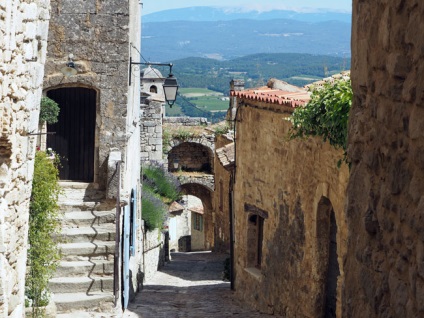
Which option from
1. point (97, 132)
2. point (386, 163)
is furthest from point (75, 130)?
point (386, 163)

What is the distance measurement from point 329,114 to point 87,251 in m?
5.06

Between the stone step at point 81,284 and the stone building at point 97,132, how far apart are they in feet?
0.05

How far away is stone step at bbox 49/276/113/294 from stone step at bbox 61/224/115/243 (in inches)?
26.6

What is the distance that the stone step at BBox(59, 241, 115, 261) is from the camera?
1260 cm

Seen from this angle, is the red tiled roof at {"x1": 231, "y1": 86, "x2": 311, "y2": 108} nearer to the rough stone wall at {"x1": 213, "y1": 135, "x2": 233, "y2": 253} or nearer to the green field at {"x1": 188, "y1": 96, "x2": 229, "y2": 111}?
the rough stone wall at {"x1": 213, "y1": 135, "x2": 233, "y2": 253}

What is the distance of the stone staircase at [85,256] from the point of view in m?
12.1

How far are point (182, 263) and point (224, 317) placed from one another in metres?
13.6

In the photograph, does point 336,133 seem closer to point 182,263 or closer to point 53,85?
point 53,85

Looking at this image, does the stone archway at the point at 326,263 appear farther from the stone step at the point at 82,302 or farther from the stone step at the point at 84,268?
the stone step at the point at 84,268

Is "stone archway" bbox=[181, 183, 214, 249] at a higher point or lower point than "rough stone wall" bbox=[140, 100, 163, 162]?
lower

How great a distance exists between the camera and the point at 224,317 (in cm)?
1334

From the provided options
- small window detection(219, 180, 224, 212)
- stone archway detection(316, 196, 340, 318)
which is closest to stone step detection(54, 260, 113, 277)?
stone archway detection(316, 196, 340, 318)

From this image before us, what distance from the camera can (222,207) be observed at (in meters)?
29.5

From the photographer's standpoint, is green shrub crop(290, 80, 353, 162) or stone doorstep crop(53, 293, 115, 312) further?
stone doorstep crop(53, 293, 115, 312)
